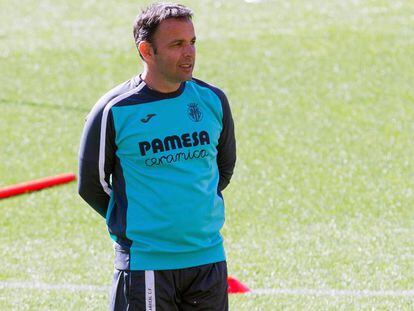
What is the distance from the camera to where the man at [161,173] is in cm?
474

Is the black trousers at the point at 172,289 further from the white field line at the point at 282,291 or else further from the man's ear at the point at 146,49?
the white field line at the point at 282,291

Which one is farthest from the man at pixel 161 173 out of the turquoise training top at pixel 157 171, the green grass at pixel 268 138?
the green grass at pixel 268 138

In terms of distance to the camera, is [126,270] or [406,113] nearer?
[126,270]

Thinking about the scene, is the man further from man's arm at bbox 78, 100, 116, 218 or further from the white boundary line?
the white boundary line

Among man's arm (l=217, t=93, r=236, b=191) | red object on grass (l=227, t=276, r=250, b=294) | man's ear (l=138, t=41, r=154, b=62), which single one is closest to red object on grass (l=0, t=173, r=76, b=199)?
red object on grass (l=227, t=276, r=250, b=294)

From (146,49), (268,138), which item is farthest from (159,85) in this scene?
(268,138)

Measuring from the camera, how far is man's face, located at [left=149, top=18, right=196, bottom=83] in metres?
4.74

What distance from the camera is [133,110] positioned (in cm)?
474

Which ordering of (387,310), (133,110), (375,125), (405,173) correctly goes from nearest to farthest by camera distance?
(133,110) < (387,310) < (405,173) < (375,125)

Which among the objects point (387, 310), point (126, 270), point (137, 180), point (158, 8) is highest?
point (158, 8)

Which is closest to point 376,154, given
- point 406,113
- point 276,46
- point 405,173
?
point 405,173

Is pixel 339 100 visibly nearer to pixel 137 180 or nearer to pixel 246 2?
pixel 246 2

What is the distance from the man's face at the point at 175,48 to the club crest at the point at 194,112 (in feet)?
0.44

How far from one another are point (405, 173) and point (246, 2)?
25.2ft
